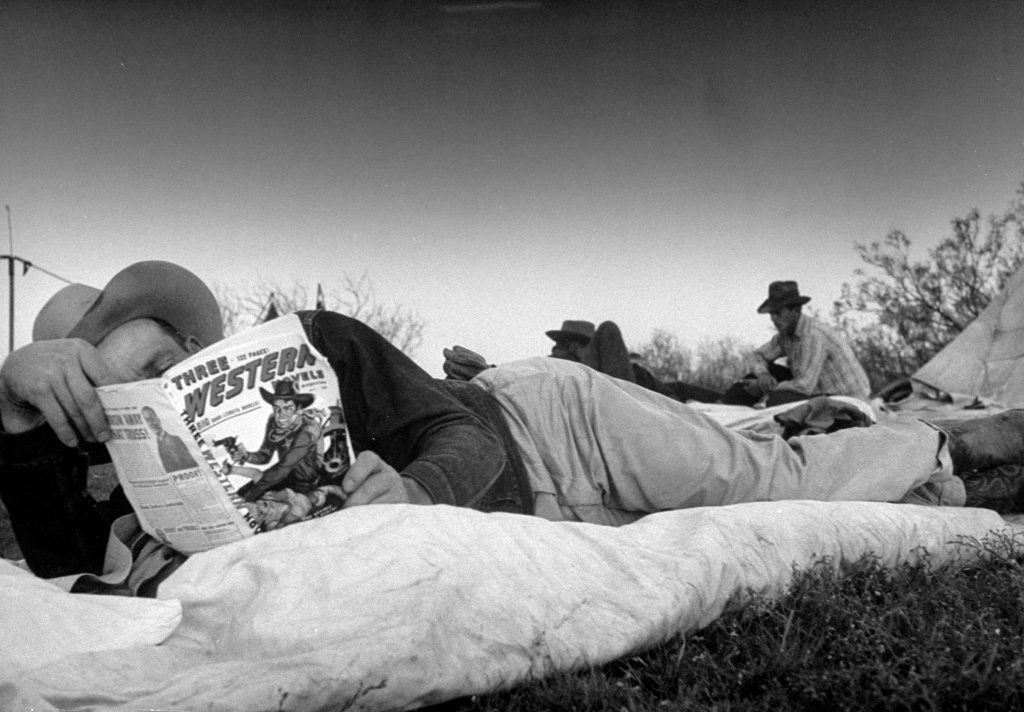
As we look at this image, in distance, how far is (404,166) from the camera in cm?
→ 342

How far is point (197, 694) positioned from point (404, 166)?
8.67ft

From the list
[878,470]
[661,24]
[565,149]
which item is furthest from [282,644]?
[661,24]

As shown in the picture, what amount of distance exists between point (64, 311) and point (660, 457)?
127 centimetres

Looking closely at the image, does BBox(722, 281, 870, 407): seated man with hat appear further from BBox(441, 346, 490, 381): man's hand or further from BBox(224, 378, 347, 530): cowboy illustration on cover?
BBox(224, 378, 347, 530): cowboy illustration on cover

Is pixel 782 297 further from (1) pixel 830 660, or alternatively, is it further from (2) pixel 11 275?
(1) pixel 830 660

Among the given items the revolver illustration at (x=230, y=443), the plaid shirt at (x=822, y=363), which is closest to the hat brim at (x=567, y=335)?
the plaid shirt at (x=822, y=363)

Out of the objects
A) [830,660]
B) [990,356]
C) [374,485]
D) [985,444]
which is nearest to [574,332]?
[990,356]

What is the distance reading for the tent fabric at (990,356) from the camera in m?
4.44

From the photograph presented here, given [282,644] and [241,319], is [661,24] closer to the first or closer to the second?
[241,319]

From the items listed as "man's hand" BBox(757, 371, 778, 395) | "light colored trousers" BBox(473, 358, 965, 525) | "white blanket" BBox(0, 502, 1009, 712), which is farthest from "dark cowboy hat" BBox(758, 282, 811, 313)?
"white blanket" BBox(0, 502, 1009, 712)

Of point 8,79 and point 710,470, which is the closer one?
point 710,470

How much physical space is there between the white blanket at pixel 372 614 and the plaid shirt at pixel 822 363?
467 centimetres

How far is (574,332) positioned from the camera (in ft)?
17.3

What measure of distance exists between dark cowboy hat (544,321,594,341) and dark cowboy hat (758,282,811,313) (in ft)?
4.90
